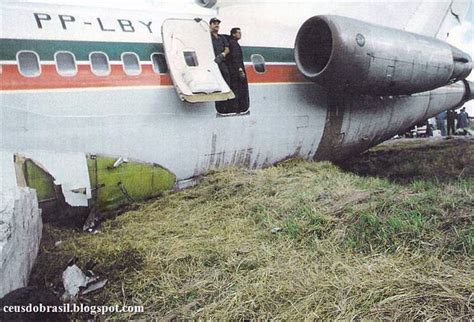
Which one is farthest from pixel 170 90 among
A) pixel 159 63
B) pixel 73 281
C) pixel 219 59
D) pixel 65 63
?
pixel 73 281

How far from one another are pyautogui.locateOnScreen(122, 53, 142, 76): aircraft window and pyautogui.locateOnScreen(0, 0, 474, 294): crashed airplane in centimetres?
2

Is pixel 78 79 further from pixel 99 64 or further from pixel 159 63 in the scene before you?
pixel 159 63

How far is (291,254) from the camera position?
4668 millimetres

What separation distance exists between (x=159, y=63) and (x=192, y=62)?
0.57m

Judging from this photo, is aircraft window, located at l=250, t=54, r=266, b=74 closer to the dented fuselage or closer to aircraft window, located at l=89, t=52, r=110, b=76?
the dented fuselage

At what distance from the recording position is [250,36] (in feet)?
28.5

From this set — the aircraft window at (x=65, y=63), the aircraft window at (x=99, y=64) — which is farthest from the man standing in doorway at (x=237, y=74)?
the aircraft window at (x=65, y=63)

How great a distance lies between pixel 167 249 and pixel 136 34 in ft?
11.8

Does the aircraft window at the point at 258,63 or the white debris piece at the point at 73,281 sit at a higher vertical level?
the aircraft window at the point at 258,63

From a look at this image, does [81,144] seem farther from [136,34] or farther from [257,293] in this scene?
[257,293]

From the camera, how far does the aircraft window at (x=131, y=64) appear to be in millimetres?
6918

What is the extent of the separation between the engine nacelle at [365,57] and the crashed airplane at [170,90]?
3 cm

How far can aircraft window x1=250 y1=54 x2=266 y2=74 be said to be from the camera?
8.52 m

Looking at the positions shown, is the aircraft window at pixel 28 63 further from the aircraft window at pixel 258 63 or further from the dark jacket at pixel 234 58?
the aircraft window at pixel 258 63
